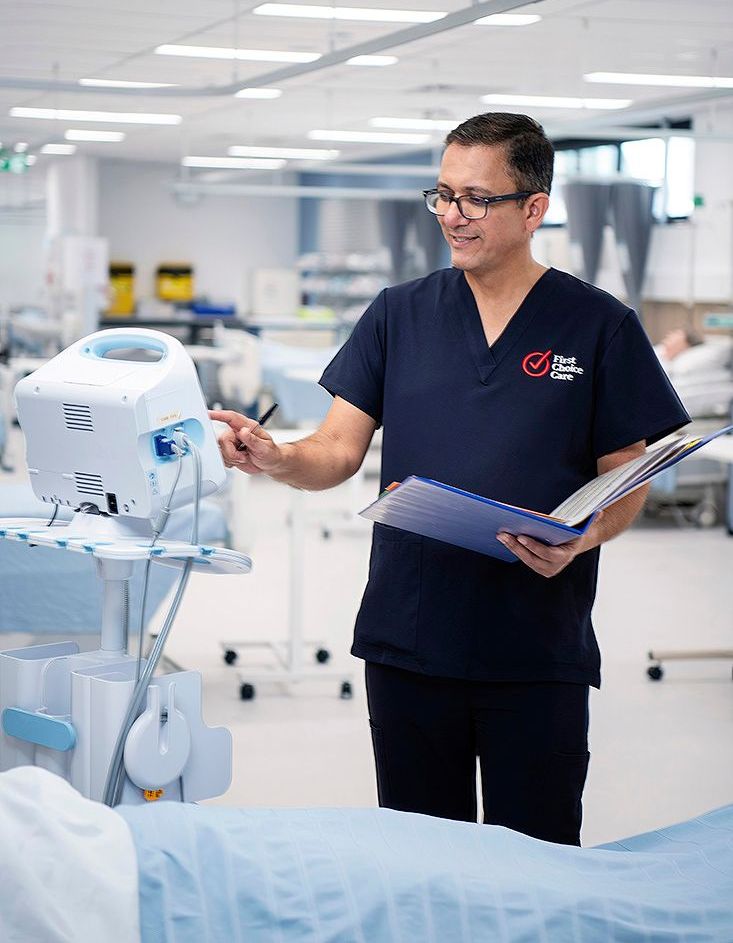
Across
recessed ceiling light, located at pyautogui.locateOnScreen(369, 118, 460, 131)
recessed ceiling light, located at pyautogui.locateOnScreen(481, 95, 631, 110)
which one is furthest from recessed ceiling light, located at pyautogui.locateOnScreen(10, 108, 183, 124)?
recessed ceiling light, located at pyautogui.locateOnScreen(481, 95, 631, 110)

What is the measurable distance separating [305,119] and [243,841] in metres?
11.4

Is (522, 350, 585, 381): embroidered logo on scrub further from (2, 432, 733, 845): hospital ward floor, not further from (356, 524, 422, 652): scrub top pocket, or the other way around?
(2, 432, 733, 845): hospital ward floor

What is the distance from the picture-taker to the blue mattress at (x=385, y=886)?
169cm

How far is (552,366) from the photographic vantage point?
2.08 metres

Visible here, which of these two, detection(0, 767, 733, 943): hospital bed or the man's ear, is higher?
the man's ear

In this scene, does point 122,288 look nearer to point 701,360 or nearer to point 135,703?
point 701,360

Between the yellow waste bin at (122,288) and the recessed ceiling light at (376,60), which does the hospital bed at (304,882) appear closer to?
the recessed ceiling light at (376,60)

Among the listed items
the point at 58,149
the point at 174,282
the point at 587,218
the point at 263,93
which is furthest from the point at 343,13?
the point at 174,282

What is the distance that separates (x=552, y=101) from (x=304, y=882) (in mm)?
8687

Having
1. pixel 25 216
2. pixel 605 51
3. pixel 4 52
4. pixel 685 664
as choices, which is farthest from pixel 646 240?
pixel 25 216

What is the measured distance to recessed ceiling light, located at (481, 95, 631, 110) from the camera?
31.8 ft

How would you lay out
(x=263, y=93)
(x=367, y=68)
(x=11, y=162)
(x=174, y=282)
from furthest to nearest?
(x=174, y=282), (x=11, y=162), (x=263, y=93), (x=367, y=68)

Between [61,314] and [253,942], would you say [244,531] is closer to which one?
[253,942]

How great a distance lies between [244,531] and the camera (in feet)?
18.9
